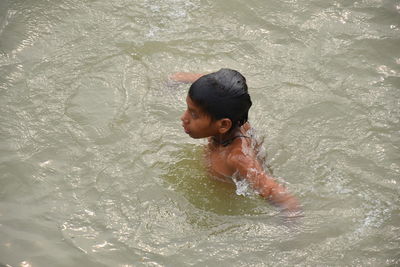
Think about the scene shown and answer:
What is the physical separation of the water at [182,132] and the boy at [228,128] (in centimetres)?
21

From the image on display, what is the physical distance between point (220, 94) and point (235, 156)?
54 cm

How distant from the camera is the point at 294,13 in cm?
558

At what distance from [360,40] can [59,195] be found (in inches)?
139

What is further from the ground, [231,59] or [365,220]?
[231,59]

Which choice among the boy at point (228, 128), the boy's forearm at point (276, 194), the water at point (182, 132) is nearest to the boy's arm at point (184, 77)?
the water at point (182, 132)

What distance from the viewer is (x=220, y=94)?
3.43 m

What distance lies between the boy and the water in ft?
0.70

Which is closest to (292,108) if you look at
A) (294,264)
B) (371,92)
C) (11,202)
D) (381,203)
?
(371,92)

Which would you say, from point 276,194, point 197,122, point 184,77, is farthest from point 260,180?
point 184,77

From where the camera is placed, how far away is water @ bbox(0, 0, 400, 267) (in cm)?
366

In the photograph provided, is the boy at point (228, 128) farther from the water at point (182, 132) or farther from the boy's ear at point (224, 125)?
the water at point (182, 132)

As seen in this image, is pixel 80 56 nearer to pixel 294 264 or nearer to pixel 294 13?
pixel 294 13

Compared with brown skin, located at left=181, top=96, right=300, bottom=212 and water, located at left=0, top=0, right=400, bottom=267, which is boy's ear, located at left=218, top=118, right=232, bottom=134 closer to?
brown skin, located at left=181, top=96, right=300, bottom=212

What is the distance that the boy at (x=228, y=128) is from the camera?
135 inches
